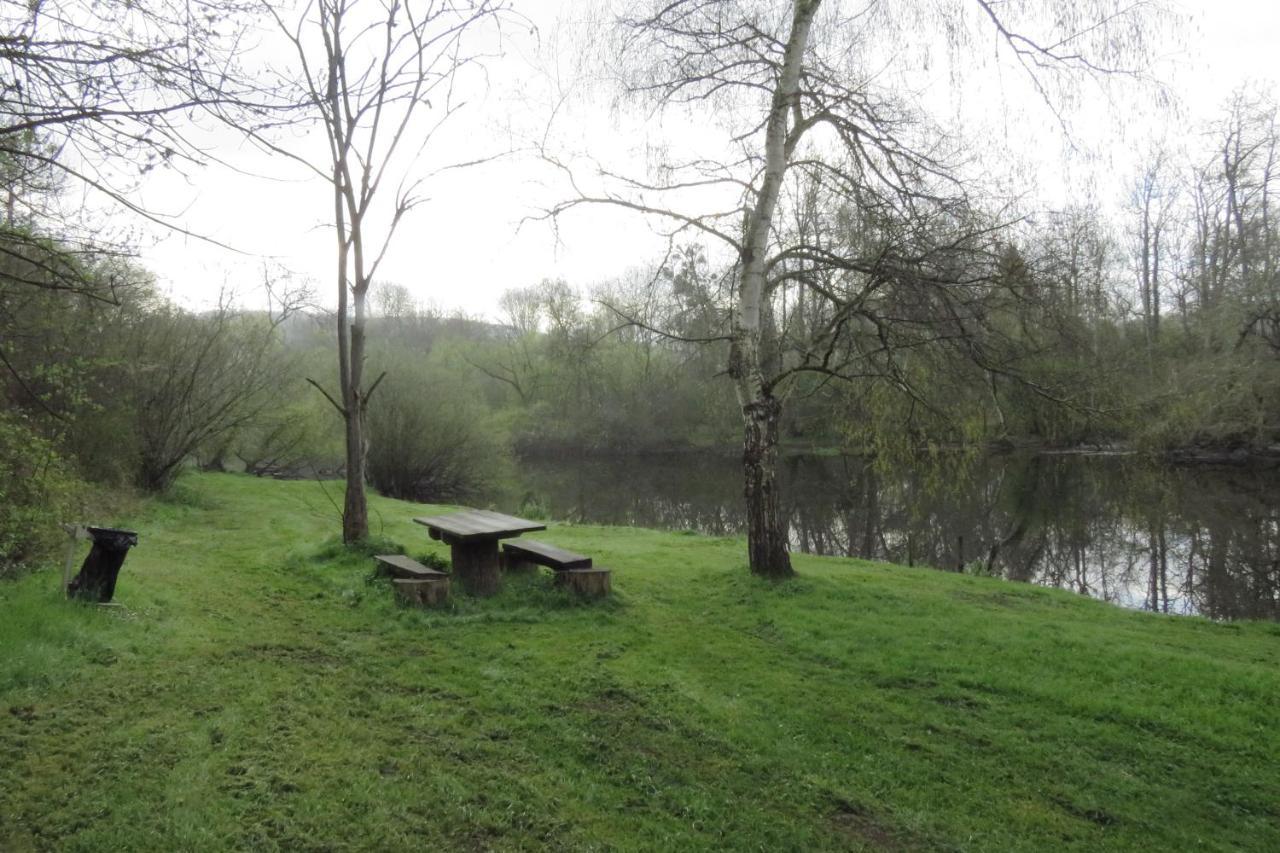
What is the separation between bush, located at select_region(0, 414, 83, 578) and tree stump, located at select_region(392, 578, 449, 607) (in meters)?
2.94

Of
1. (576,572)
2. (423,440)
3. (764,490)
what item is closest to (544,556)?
(576,572)

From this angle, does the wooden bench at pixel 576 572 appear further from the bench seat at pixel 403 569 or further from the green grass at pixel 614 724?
the bench seat at pixel 403 569

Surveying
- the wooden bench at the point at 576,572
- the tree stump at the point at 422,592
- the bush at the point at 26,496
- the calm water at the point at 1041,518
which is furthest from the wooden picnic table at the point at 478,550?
the calm water at the point at 1041,518

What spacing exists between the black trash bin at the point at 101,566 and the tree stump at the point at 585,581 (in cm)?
335

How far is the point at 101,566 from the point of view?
584cm

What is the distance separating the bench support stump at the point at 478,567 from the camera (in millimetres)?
7195

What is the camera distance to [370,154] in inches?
364

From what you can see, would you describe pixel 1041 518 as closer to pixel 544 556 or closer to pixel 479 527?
pixel 544 556

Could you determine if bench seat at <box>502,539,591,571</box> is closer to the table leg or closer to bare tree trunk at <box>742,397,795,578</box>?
the table leg

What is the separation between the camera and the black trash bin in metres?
5.77

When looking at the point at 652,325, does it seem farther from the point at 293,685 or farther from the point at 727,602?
the point at 293,685

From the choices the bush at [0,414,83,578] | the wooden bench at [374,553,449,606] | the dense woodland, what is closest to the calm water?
the dense woodland

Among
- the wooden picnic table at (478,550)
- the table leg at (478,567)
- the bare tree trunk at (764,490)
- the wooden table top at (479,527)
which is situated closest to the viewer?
the wooden table top at (479,527)

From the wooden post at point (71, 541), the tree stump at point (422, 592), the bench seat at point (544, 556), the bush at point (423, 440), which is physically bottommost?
the tree stump at point (422, 592)
